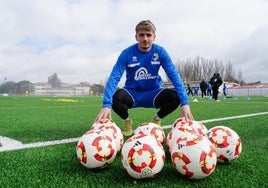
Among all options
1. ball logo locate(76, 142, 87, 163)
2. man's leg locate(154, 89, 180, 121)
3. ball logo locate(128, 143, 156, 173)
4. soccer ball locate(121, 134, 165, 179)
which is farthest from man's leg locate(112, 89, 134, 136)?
ball logo locate(128, 143, 156, 173)

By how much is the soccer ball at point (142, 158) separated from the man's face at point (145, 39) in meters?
2.28

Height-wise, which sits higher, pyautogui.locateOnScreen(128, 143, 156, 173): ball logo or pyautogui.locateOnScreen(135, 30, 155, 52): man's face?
pyautogui.locateOnScreen(135, 30, 155, 52): man's face

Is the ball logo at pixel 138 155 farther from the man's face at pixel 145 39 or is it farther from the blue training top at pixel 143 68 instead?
the man's face at pixel 145 39

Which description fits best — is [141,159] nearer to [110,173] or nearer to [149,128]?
[110,173]

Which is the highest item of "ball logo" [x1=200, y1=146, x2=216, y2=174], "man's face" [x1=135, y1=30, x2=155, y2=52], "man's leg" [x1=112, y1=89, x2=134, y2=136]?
"man's face" [x1=135, y1=30, x2=155, y2=52]

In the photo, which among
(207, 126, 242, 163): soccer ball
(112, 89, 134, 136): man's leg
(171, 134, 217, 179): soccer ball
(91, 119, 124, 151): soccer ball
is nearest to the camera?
(171, 134, 217, 179): soccer ball

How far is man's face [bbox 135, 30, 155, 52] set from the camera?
15.4ft

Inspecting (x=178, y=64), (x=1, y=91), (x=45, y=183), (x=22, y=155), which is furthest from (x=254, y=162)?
(x=1, y=91)

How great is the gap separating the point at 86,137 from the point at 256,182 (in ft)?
5.76

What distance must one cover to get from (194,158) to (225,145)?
0.80m

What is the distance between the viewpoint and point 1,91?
101375mm

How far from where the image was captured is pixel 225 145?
11.0 feet

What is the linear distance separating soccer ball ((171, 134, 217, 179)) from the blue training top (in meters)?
1.88

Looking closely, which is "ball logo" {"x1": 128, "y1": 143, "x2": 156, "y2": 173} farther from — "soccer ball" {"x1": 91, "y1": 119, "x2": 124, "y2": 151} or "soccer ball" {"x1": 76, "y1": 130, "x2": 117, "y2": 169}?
"soccer ball" {"x1": 91, "y1": 119, "x2": 124, "y2": 151}
